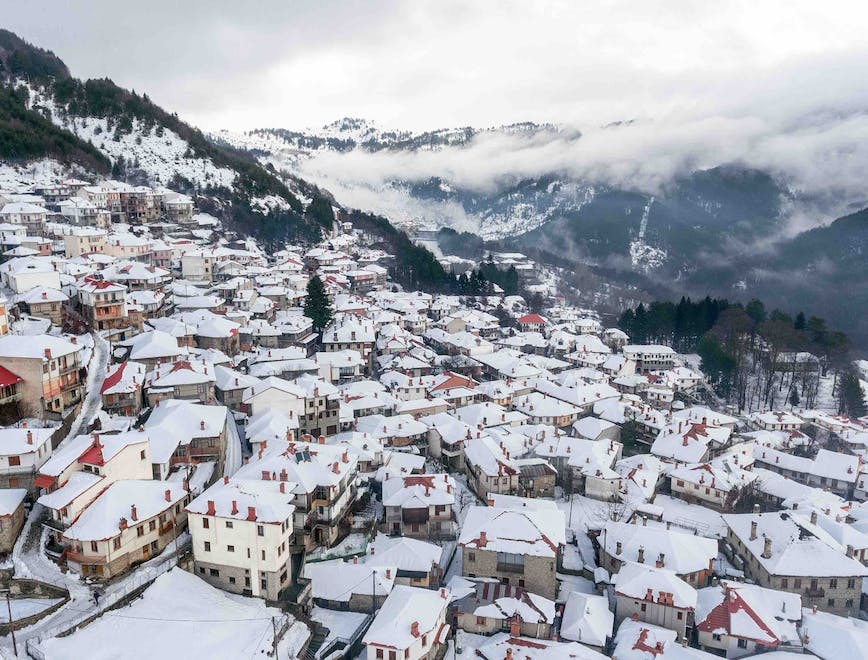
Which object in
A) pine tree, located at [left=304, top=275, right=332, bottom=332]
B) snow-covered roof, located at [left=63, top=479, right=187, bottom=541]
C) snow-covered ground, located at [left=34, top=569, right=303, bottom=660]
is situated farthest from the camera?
pine tree, located at [left=304, top=275, right=332, bottom=332]

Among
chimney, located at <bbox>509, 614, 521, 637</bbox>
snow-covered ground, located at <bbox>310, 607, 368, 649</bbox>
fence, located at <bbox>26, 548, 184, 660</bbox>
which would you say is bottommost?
chimney, located at <bbox>509, 614, 521, 637</bbox>

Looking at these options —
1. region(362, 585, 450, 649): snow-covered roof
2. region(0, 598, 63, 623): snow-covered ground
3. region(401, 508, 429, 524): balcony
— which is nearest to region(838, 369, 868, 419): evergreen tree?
region(401, 508, 429, 524): balcony

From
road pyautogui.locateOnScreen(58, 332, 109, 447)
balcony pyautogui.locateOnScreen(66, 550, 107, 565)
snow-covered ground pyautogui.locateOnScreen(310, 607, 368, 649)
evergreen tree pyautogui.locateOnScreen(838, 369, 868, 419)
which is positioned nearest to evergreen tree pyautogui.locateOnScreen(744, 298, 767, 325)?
evergreen tree pyautogui.locateOnScreen(838, 369, 868, 419)

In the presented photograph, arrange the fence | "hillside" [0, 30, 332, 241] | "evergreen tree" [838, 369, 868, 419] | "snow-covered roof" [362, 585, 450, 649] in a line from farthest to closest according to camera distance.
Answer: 1. "hillside" [0, 30, 332, 241]
2. "evergreen tree" [838, 369, 868, 419]
3. "snow-covered roof" [362, 585, 450, 649]
4. the fence

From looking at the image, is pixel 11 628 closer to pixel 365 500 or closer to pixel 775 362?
pixel 365 500

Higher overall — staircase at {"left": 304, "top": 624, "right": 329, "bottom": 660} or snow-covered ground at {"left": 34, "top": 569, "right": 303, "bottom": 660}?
snow-covered ground at {"left": 34, "top": 569, "right": 303, "bottom": 660}

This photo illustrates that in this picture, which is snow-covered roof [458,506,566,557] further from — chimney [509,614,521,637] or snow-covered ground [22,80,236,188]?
snow-covered ground [22,80,236,188]

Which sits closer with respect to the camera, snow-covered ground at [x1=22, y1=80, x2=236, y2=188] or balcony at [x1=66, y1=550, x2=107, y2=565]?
balcony at [x1=66, y1=550, x2=107, y2=565]

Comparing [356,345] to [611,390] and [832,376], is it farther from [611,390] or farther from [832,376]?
[832,376]

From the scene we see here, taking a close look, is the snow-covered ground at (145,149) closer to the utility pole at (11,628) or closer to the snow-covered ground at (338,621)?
the utility pole at (11,628)
